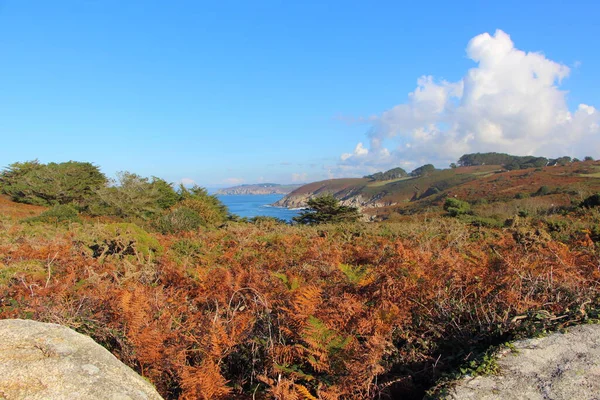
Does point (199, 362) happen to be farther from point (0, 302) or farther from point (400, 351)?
point (0, 302)

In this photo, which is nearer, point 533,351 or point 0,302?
point 533,351

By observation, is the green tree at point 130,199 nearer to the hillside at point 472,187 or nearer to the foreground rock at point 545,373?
the hillside at point 472,187

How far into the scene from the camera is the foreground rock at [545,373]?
2.15 metres

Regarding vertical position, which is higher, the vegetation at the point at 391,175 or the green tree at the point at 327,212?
the vegetation at the point at 391,175

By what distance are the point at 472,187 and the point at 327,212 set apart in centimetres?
4443

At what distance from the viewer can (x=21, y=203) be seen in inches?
1160

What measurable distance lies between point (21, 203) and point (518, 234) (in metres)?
34.5

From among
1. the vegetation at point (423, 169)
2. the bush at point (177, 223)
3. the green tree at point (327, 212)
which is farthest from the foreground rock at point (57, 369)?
the vegetation at point (423, 169)

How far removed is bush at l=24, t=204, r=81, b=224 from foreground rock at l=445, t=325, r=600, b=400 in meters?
20.9

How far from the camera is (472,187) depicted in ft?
208

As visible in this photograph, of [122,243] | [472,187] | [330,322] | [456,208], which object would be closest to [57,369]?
[330,322]

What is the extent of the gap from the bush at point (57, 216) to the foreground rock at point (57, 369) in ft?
62.8

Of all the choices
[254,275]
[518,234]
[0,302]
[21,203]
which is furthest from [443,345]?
[21,203]

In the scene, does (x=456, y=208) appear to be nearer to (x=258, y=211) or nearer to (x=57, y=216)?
(x=57, y=216)
